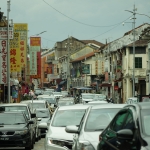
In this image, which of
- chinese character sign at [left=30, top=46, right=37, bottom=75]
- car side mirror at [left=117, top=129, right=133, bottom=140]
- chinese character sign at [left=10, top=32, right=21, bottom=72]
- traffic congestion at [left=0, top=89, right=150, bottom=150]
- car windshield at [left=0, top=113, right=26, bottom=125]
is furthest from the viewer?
chinese character sign at [left=30, top=46, right=37, bottom=75]

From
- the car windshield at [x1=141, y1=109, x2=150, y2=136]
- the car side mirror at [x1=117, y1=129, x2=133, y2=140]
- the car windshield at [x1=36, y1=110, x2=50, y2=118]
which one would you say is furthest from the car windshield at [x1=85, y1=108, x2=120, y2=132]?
the car windshield at [x1=36, y1=110, x2=50, y2=118]

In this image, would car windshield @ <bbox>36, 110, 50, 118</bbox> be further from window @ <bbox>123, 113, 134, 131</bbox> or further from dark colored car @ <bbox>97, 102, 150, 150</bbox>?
window @ <bbox>123, 113, 134, 131</bbox>

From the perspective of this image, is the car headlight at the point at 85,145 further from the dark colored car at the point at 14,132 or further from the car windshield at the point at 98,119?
the dark colored car at the point at 14,132

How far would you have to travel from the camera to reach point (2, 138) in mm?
21516

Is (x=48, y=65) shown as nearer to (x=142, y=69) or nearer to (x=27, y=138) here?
(x=142, y=69)

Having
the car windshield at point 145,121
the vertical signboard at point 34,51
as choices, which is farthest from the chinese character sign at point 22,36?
the car windshield at point 145,121

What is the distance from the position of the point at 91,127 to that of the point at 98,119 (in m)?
0.72

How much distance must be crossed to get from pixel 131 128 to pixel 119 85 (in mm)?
76555

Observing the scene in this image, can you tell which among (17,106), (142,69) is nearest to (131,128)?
(17,106)

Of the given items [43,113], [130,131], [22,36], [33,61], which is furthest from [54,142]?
[33,61]

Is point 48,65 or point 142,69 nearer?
point 142,69

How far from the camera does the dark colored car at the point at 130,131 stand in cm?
794

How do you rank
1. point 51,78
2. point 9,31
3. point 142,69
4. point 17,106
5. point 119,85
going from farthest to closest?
point 51,78 → point 119,85 → point 142,69 → point 9,31 → point 17,106

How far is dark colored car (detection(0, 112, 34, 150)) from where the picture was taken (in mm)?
21609
